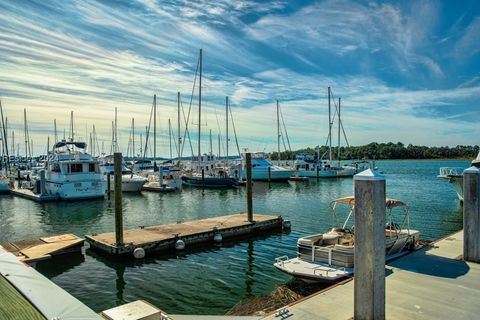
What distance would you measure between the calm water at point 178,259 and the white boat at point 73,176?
2266 mm

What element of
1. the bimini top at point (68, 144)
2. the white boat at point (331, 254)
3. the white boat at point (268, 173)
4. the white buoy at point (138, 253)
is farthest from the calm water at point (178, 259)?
the white boat at point (268, 173)

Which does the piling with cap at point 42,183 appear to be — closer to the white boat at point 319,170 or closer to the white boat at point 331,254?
the white boat at point 331,254

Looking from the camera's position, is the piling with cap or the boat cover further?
the piling with cap

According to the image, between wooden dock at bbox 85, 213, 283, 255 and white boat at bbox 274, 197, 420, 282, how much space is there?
6.86 m

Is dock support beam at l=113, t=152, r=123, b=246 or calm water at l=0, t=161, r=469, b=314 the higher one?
dock support beam at l=113, t=152, r=123, b=246

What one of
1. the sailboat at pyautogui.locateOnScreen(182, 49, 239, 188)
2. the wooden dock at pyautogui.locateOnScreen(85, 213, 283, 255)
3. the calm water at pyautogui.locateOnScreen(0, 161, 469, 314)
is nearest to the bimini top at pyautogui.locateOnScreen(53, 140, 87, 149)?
the calm water at pyautogui.locateOnScreen(0, 161, 469, 314)

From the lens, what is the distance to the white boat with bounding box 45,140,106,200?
37531mm

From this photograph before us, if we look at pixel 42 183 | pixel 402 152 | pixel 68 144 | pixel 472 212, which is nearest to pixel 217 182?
pixel 68 144

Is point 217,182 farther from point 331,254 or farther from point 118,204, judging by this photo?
point 331,254

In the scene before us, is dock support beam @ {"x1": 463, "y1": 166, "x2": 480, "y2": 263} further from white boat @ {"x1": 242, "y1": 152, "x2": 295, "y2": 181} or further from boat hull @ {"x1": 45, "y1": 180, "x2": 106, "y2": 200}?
white boat @ {"x1": 242, "y1": 152, "x2": 295, "y2": 181}

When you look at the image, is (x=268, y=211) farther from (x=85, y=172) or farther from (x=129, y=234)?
(x=85, y=172)

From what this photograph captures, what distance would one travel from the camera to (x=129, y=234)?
18.3m

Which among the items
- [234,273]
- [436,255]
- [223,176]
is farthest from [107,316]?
[223,176]

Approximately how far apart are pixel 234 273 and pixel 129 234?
6586mm
